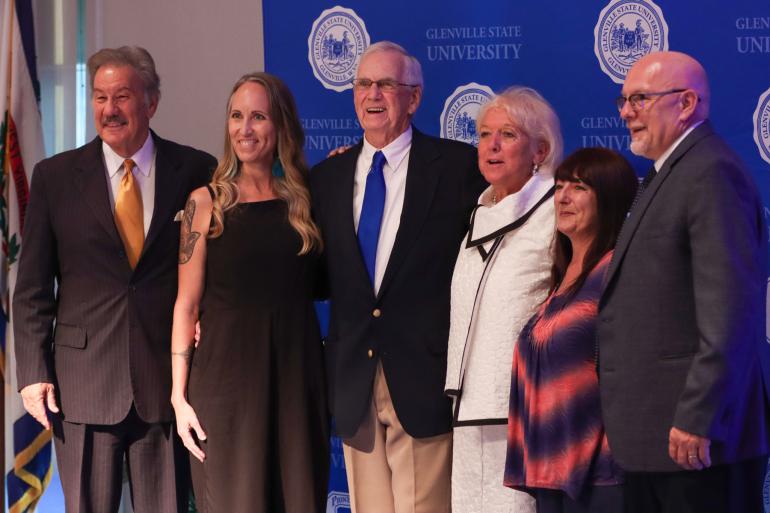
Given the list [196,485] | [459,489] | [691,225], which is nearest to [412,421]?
[459,489]

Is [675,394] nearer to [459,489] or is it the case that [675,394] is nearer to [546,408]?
[546,408]

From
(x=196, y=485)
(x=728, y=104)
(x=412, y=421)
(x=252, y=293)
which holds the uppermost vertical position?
(x=728, y=104)

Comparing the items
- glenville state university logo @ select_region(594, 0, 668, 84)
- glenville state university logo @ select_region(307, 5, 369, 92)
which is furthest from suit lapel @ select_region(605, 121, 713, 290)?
glenville state university logo @ select_region(307, 5, 369, 92)

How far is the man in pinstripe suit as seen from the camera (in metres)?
3.57

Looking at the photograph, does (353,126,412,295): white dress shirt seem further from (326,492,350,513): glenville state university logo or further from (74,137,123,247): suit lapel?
(326,492,350,513): glenville state university logo

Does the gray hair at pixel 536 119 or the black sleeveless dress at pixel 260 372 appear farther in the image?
the black sleeveless dress at pixel 260 372

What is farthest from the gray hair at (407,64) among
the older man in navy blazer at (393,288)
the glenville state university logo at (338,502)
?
the glenville state university logo at (338,502)

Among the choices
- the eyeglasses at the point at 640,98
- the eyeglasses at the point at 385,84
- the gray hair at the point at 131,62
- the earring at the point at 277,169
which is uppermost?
the gray hair at the point at 131,62

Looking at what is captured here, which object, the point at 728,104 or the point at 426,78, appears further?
the point at 426,78

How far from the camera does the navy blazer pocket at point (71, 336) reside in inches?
142

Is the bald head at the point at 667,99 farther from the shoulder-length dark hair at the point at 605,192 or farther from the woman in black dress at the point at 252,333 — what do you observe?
the woman in black dress at the point at 252,333

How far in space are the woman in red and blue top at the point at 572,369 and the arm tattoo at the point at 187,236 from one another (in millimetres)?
1152

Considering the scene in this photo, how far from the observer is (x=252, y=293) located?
11.2 ft

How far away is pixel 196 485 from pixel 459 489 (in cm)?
94
